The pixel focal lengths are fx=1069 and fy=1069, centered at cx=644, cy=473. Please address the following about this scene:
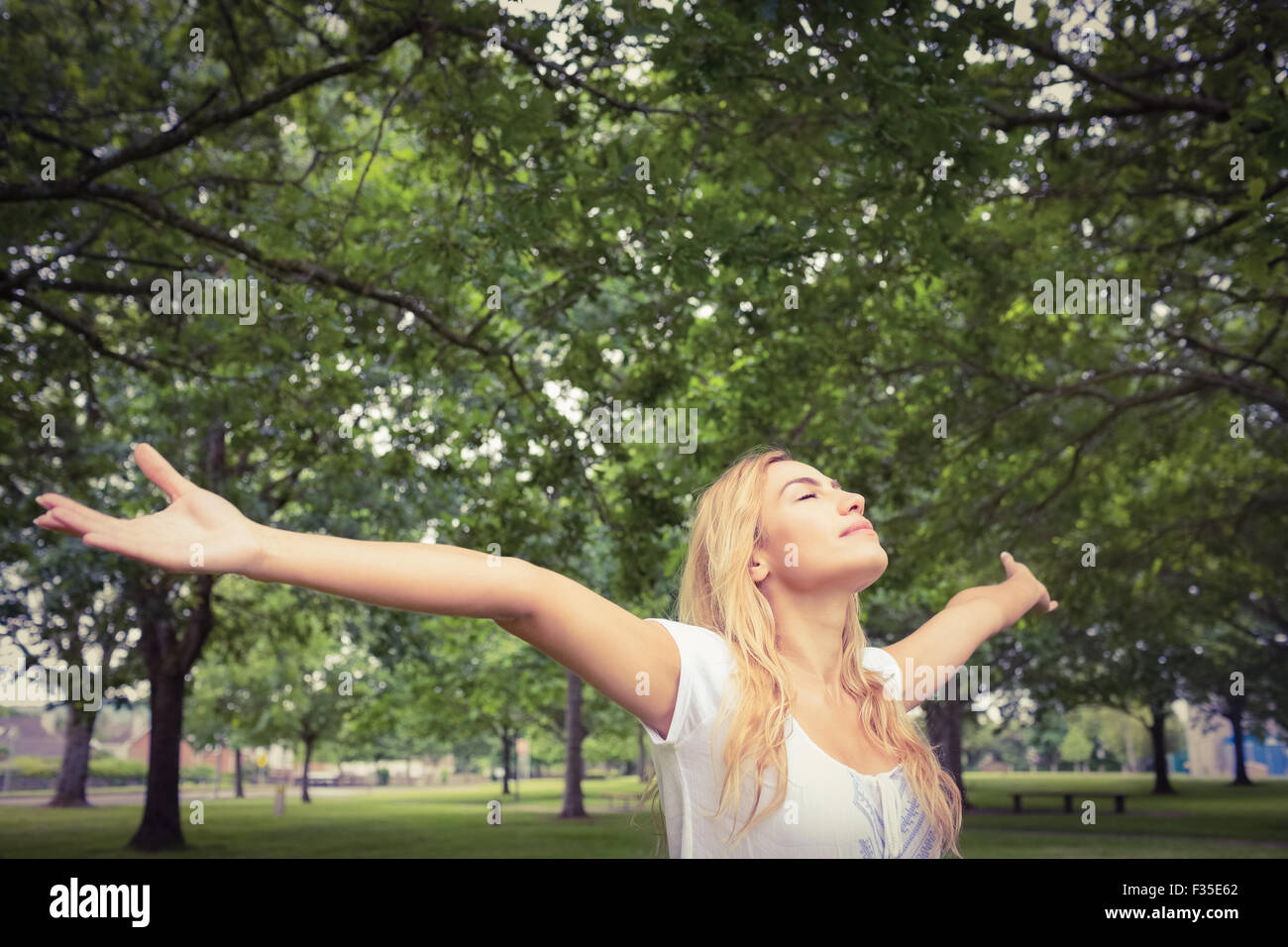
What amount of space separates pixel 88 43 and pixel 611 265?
18.4ft

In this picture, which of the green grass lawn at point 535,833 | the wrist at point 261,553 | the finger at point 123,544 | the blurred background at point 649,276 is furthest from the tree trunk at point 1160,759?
the finger at point 123,544

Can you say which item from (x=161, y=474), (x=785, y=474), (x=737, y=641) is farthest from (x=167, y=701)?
(x=161, y=474)

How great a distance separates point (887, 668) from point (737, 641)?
1.99 feet

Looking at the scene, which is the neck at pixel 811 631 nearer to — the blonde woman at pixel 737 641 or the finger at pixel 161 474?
the blonde woman at pixel 737 641

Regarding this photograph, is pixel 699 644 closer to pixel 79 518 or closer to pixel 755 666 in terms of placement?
pixel 755 666

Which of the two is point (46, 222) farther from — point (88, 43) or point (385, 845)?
point (385, 845)

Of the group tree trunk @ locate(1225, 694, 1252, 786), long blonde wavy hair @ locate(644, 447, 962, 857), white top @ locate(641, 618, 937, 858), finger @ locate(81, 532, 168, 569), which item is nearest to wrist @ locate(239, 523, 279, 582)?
finger @ locate(81, 532, 168, 569)

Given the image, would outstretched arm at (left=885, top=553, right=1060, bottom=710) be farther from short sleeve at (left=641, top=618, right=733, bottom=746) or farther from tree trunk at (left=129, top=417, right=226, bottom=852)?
tree trunk at (left=129, top=417, right=226, bottom=852)

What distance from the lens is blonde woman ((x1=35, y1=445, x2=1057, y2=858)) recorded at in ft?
6.00

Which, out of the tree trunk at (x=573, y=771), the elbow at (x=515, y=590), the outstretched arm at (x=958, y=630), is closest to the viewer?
the elbow at (x=515, y=590)

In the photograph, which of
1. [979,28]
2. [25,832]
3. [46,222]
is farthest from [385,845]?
[979,28]

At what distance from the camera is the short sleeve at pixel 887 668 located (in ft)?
9.21
